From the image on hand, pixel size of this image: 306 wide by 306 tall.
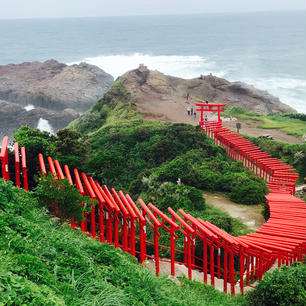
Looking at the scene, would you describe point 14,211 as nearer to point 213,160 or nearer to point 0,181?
point 0,181

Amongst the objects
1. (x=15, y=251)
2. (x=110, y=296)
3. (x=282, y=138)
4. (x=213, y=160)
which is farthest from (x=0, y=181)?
(x=282, y=138)

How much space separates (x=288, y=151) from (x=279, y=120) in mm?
10500


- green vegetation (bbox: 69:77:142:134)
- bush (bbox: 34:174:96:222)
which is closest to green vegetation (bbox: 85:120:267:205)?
green vegetation (bbox: 69:77:142:134)

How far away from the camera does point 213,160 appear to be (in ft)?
92.1

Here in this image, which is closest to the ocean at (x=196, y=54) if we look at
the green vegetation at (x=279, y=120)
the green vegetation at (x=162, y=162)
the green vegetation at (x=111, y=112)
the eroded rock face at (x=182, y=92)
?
the eroded rock face at (x=182, y=92)

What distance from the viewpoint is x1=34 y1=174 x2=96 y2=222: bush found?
565 inches

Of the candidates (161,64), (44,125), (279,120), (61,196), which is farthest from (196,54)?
(61,196)

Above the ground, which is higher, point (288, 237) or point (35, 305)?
point (35, 305)

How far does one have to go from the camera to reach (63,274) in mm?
9242

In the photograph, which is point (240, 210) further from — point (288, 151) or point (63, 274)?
point (63, 274)

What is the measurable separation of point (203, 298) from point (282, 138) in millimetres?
23803

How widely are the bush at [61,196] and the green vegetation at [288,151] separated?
1714cm

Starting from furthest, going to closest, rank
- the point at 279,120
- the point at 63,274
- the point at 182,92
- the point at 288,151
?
the point at 182,92, the point at 279,120, the point at 288,151, the point at 63,274

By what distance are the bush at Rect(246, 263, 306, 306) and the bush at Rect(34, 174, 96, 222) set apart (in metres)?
5.71
